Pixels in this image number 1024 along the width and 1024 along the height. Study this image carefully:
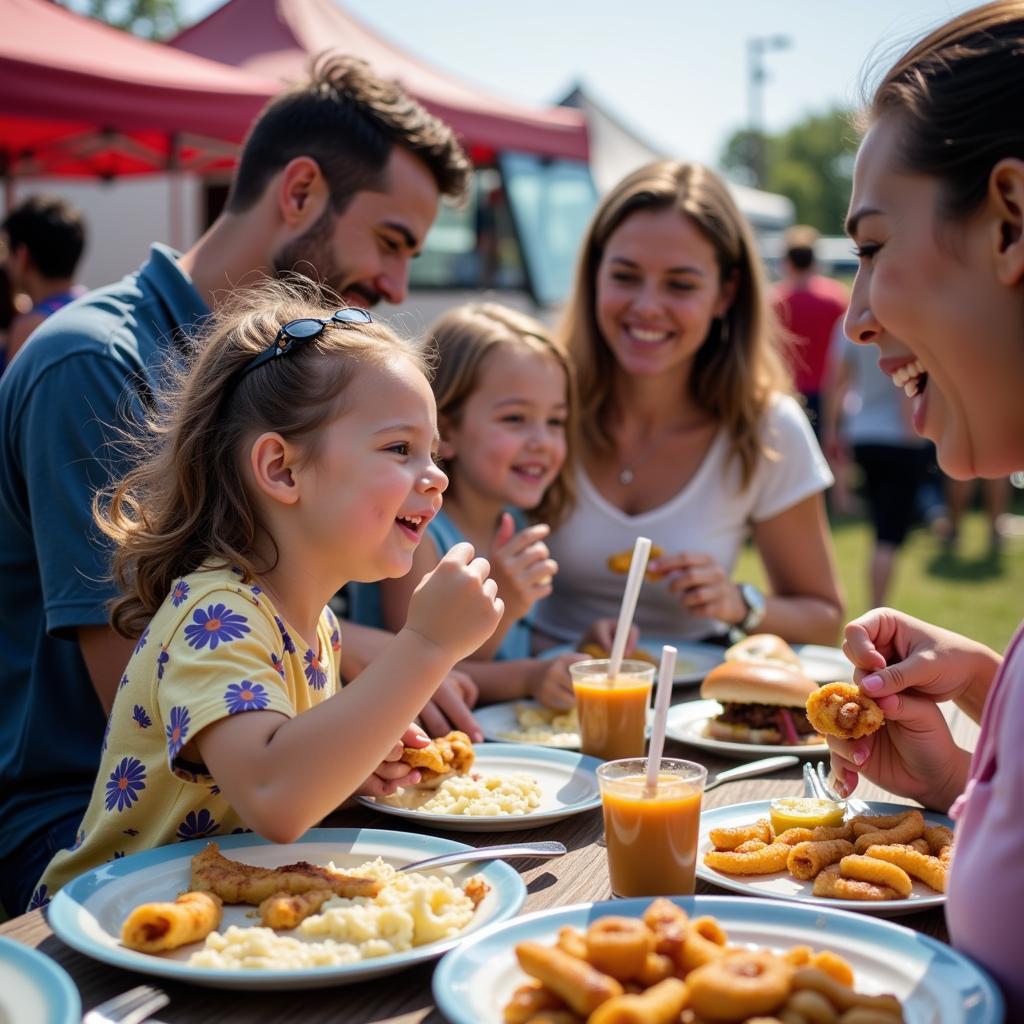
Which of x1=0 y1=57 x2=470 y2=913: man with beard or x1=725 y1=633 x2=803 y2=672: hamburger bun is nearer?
x1=0 y1=57 x2=470 y2=913: man with beard

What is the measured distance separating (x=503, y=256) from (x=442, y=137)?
705 cm

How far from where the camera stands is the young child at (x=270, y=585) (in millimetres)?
1471

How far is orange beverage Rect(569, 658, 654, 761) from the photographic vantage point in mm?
2090

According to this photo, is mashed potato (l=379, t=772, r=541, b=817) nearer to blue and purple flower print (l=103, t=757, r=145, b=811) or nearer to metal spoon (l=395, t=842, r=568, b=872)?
metal spoon (l=395, t=842, r=568, b=872)

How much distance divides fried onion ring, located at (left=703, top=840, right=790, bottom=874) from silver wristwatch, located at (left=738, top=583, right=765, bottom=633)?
1.59 m

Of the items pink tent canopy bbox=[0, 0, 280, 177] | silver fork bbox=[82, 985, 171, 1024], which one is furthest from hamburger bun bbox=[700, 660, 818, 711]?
pink tent canopy bbox=[0, 0, 280, 177]

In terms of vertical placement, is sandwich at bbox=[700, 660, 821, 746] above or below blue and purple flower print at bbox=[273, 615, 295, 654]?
below

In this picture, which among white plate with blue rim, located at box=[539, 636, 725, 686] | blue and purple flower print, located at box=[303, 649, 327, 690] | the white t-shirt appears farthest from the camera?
the white t-shirt

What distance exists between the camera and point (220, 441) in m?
1.84

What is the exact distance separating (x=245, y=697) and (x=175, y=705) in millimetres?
111

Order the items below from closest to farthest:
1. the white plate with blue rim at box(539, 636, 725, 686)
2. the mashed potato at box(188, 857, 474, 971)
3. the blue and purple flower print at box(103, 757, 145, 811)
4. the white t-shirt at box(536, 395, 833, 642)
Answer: the mashed potato at box(188, 857, 474, 971)
the blue and purple flower print at box(103, 757, 145, 811)
the white plate with blue rim at box(539, 636, 725, 686)
the white t-shirt at box(536, 395, 833, 642)

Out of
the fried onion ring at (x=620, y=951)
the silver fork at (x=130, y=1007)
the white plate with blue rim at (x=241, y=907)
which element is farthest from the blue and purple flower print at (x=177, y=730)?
the fried onion ring at (x=620, y=951)

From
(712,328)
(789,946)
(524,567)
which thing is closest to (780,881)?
(789,946)

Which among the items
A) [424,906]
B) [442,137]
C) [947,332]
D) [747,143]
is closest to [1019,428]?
[947,332]
